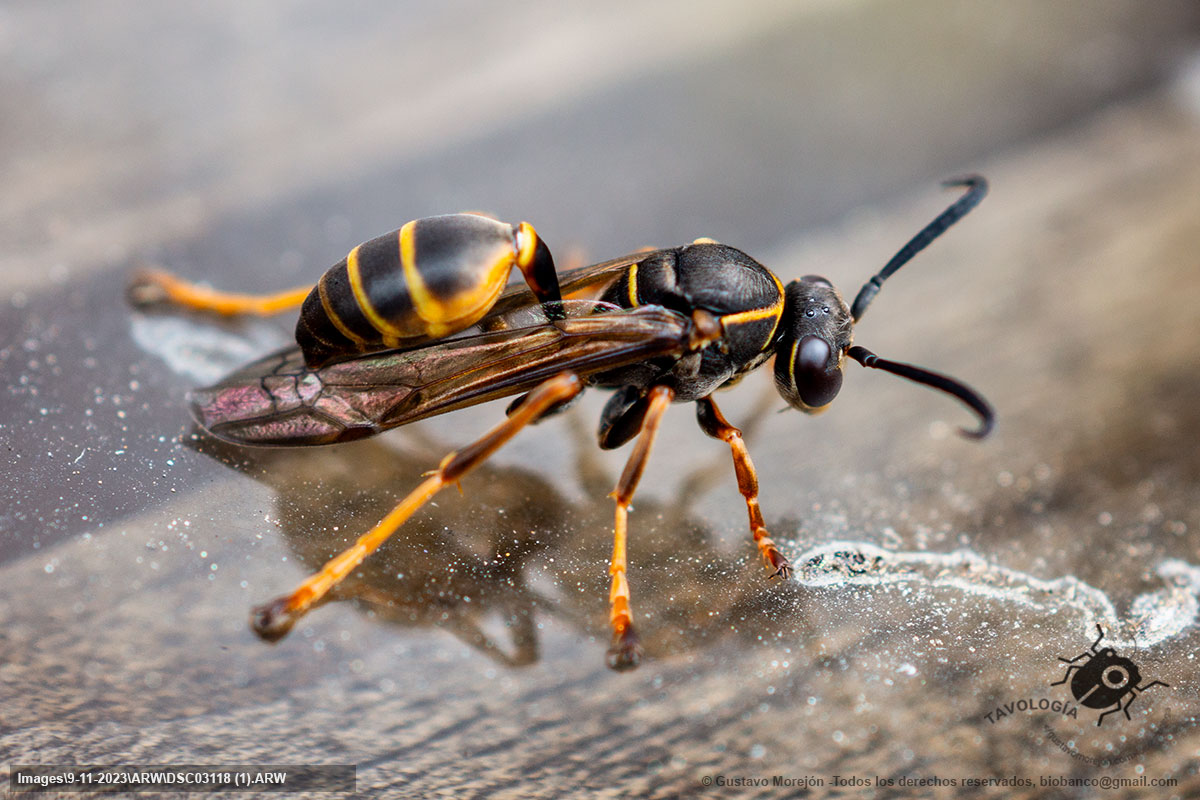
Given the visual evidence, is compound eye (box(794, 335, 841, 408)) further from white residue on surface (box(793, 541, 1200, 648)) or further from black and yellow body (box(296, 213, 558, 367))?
black and yellow body (box(296, 213, 558, 367))

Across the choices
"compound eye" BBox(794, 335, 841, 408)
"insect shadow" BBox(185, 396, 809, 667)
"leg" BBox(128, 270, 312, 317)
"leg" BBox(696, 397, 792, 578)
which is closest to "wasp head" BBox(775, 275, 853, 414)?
Answer: "compound eye" BBox(794, 335, 841, 408)

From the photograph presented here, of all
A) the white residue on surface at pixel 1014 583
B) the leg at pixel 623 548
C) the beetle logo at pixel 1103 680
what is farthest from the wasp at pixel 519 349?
the beetle logo at pixel 1103 680

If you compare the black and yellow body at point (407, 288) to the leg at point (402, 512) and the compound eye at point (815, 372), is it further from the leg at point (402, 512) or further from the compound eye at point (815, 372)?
the compound eye at point (815, 372)

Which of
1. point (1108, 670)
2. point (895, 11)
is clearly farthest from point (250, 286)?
point (895, 11)

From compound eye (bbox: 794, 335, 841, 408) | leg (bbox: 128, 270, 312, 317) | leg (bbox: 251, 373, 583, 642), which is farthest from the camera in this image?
leg (bbox: 128, 270, 312, 317)

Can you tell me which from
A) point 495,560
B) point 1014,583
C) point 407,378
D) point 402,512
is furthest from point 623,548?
point 1014,583

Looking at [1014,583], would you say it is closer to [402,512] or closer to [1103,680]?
[1103,680]
